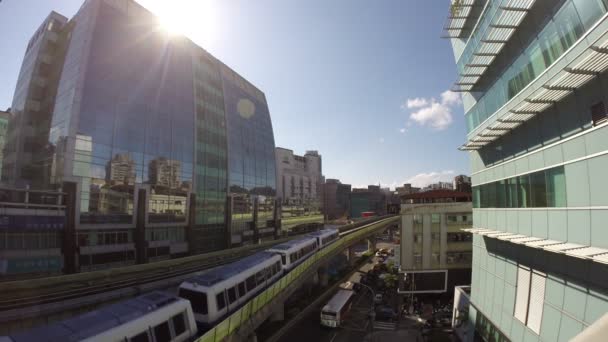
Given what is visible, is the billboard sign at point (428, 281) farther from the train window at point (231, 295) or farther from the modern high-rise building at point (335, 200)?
the modern high-rise building at point (335, 200)

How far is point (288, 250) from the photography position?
29984 mm

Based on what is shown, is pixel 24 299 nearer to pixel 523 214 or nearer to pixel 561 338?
pixel 561 338

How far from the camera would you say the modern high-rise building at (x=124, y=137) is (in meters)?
37.1

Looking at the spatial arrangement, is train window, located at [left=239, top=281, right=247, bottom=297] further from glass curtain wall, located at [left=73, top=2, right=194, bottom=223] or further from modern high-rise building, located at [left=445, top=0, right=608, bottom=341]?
glass curtain wall, located at [left=73, top=2, right=194, bottom=223]

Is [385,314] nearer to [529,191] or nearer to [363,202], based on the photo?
[529,191]

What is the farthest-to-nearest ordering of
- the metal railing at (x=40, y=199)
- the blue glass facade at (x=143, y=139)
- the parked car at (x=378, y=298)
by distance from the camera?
the parked car at (x=378, y=298)
the blue glass facade at (x=143, y=139)
the metal railing at (x=40, y=199)

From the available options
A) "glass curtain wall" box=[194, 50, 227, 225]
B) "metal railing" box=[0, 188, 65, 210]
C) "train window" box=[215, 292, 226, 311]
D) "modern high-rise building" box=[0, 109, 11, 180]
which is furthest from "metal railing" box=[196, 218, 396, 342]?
"modern high-rise building" box=[0, 109, 11, 180]

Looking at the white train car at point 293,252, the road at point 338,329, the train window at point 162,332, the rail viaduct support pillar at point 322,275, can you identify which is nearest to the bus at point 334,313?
the road at point 338,329

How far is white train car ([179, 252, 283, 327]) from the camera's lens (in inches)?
684

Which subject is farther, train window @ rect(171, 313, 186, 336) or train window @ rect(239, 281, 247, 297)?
train window @ rect(239, 281, 247, 297)

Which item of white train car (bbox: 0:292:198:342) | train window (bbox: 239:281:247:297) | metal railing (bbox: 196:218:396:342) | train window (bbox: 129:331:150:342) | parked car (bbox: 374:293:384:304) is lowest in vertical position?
parked car (bbox: 374:293:384:304)

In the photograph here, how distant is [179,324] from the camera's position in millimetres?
14672

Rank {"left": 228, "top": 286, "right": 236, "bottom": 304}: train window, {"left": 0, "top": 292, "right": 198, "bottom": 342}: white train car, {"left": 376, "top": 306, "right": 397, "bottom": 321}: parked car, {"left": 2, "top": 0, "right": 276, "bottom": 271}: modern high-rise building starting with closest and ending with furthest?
{"left": 0, "top": 292, "right": 198, "bottom": 342}: white train car
{"left": 228, "top": 286, "right": 236, "bottom": 304}: train window
{"left": 2, "top": 0, "right": 276, "bottom": 271}: modern high-rise building
{"left": 376, "top": 306, "right": 397, "bottom": 321}: parked car

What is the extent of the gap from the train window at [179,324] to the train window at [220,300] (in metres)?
3.07
